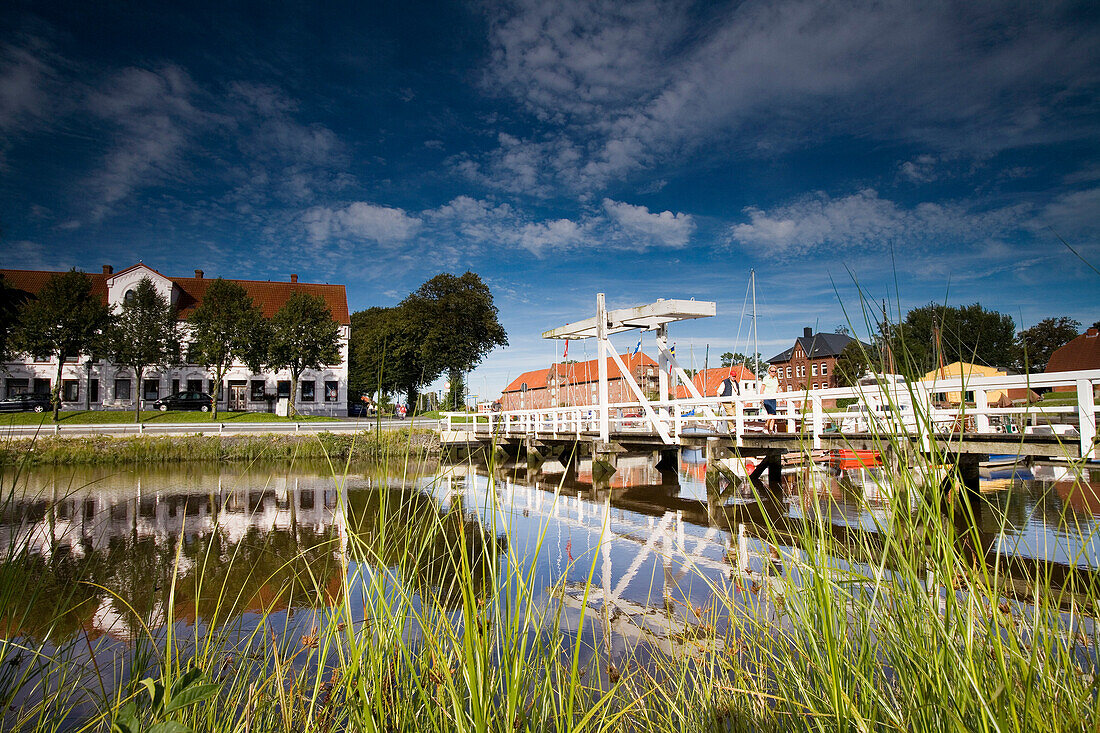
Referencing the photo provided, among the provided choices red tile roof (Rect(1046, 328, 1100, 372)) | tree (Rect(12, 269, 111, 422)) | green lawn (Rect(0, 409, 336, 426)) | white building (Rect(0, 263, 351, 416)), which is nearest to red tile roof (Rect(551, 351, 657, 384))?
white building (Rect(0, 263, 351, 416))

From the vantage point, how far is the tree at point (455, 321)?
145 ft

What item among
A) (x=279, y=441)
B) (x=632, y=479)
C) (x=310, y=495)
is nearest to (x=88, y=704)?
(x=310, y=495)

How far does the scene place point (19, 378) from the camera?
1658 inches

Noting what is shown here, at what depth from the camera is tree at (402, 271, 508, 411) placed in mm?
44219

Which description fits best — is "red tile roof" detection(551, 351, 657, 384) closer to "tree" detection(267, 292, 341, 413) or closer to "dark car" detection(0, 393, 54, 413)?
"tree" detection(267, 292, 341, 413)

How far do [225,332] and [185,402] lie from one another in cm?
635

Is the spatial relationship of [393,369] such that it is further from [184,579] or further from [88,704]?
[88,704]

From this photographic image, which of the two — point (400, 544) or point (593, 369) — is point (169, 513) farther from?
point (593, 369)

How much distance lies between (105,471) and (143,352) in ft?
61.4

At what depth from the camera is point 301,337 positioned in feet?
121

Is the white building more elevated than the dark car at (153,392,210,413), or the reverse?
the white building

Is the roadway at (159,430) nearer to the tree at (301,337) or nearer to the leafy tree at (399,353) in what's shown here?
the tree at (301,337)

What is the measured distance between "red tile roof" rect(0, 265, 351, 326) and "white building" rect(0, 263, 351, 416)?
0.08 metres

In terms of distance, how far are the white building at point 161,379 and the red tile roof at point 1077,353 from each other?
53.6 metres
